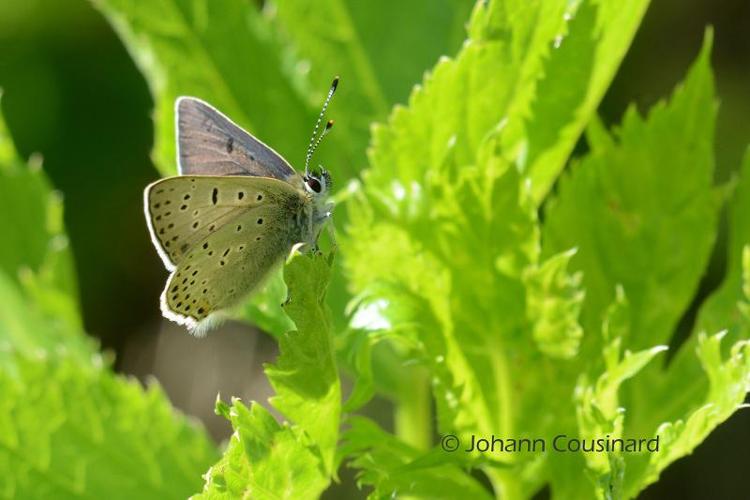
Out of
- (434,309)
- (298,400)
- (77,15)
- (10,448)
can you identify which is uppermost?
(77,15)

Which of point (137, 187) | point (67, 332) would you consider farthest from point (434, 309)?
point (137, 187)

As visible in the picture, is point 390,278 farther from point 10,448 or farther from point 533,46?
point 10,448

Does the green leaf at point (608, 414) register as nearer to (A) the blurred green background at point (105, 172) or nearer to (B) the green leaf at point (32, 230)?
(B) the green leaf at point (32, 230)

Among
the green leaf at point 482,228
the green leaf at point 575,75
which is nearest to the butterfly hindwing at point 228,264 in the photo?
the green leaf at point 482,228

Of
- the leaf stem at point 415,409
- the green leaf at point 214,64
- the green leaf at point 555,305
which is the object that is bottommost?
the leaf stem at point 415,409

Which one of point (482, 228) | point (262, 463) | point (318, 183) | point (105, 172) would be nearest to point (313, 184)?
point (318, 183)

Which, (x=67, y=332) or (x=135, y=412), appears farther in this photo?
(x=67, y=332)
